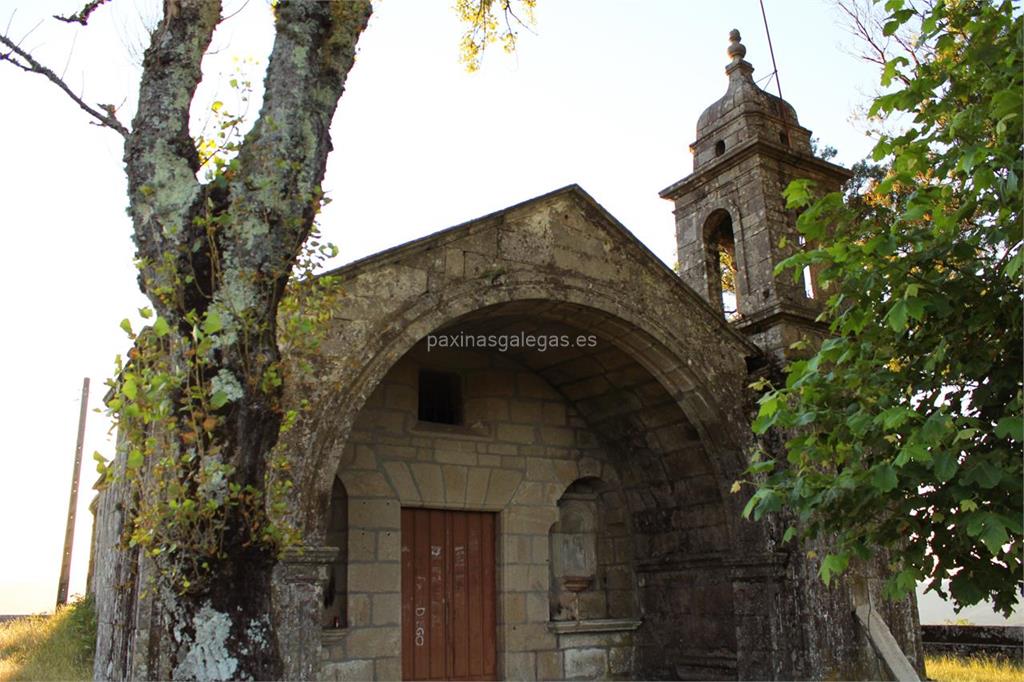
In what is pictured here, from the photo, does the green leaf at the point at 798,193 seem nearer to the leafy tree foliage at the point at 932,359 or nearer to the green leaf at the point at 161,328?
the leafy tree foliage at the point at 932,359

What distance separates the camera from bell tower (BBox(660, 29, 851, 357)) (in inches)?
339

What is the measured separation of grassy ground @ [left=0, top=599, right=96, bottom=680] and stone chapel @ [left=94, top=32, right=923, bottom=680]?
1.21 meters

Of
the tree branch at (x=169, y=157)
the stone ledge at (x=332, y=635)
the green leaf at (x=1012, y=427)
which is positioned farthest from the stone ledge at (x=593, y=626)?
the tree branch at (x=169, y=157)

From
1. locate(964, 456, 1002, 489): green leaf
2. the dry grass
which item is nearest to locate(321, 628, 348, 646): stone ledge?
locate(964, 456, 1002, 489): green leaf

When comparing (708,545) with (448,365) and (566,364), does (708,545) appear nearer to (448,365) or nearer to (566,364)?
(566,364)

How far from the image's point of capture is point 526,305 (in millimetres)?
7379

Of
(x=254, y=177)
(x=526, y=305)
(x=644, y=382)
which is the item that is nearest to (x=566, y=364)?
(x=644, y=382)

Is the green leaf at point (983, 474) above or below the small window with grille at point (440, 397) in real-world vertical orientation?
below

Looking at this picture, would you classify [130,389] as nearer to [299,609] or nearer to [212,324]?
[212,324]

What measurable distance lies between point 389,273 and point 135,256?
2965 mm

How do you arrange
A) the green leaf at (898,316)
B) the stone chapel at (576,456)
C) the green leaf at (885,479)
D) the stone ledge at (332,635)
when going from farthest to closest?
the stone chapel at (576,456)
the stone ledge at (332,635)
the green leaf at (885,479)
the green leaf at (898,316)

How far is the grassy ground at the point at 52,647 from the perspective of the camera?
9094 mm

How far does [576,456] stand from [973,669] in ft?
17.1

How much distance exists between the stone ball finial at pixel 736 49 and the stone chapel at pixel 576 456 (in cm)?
20
